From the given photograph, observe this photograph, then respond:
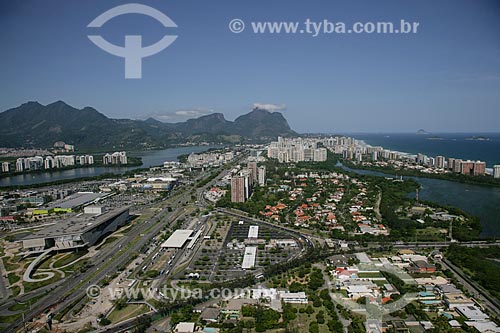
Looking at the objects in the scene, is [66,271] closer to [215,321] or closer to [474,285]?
[215,321]

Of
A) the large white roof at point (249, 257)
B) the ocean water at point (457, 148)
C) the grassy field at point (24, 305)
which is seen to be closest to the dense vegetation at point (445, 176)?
the ocean water at point (457, 148)

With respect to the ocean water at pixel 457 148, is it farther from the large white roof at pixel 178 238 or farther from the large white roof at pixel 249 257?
the large white roof at pixel 178 238

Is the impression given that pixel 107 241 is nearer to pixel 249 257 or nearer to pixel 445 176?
pixel 249 257

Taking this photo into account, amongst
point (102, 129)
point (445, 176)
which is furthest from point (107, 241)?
point (102, 129)

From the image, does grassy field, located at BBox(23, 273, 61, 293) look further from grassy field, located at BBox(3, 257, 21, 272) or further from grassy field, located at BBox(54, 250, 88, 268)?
grassy field, located at BBox(3, 257, 21, 272)

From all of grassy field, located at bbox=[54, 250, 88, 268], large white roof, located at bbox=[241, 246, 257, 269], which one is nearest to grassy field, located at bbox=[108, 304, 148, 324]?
large white roof, located at bbox=[241, 246, 257, 269]

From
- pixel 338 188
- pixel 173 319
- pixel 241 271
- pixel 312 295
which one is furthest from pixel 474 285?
pixel 338 188

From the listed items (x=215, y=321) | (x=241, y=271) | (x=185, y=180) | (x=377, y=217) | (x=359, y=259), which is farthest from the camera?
(x=185, y=180)
